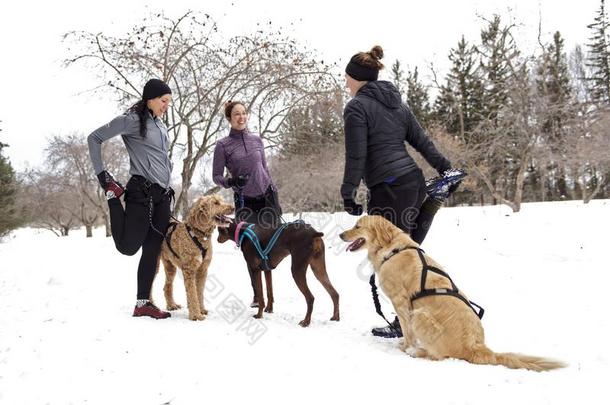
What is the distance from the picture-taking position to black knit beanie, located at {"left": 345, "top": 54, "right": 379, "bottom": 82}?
3.84 meters

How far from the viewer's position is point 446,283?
3289 mm

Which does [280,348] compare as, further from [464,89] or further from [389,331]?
[464,89]

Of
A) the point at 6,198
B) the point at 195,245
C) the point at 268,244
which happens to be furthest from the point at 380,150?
the point at 6,198

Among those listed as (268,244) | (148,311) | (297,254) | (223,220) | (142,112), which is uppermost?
(142,112)

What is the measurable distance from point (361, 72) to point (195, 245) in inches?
94.7

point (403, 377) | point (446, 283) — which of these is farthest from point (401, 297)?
point (403, 377)

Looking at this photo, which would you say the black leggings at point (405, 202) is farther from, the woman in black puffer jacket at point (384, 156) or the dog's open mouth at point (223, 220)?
the dog's open mouth at point (223, 220)

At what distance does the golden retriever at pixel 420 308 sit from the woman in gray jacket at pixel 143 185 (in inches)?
77.5

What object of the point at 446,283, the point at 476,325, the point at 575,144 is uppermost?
the point at 575,144

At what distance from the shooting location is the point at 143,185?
4.08 meters

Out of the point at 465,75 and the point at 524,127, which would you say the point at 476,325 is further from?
the point at 465,75

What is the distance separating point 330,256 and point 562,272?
4.53 meters

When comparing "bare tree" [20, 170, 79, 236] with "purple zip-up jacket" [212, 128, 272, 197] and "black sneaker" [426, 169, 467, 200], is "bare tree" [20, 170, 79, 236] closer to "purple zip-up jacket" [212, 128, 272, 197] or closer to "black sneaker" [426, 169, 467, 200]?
"purple zip-up jacket" [212, 128, 272, 197]

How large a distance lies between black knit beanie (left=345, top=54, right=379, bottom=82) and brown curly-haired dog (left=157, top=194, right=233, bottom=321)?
197 centimetres
